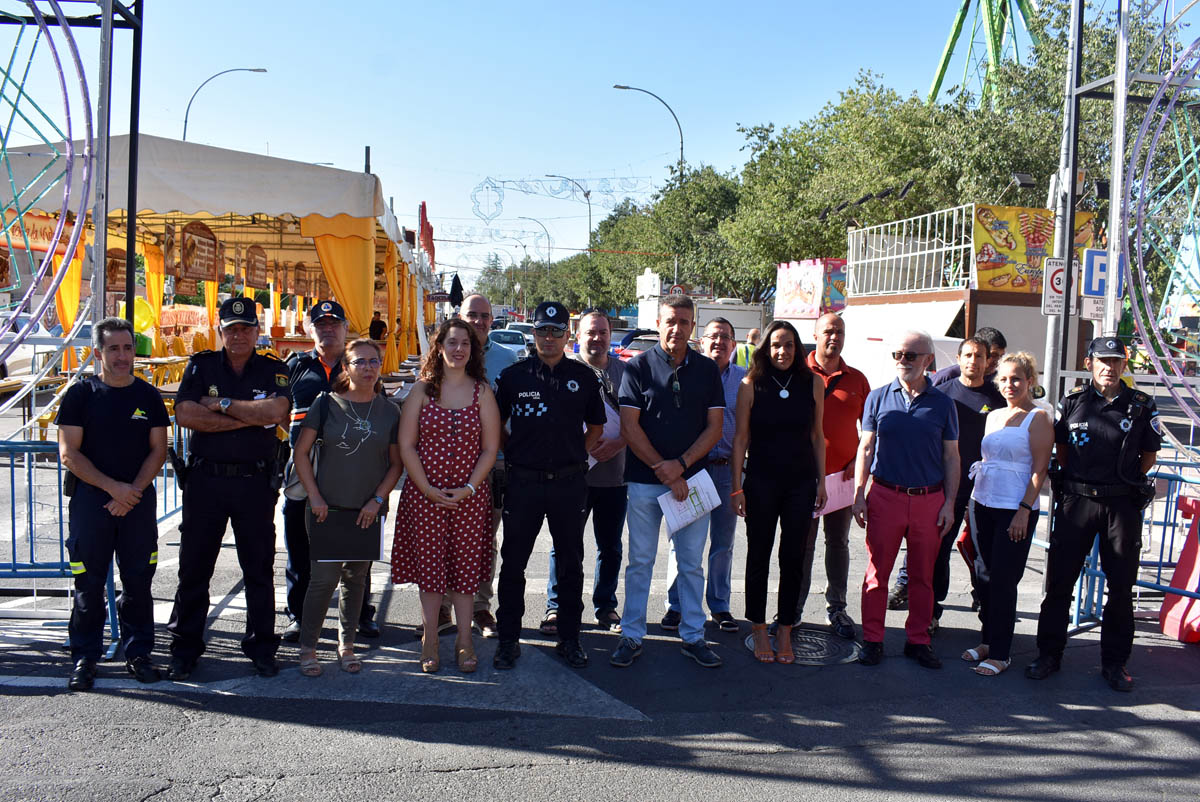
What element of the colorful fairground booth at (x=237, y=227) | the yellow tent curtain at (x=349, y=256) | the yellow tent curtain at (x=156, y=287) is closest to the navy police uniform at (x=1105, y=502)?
the colorful fairground booth at (x=237, y=227)

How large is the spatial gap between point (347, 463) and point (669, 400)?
1723mm

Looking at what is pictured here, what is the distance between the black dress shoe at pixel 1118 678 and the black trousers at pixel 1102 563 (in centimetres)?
3

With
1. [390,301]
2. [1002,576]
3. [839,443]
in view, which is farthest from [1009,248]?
[1002,576]

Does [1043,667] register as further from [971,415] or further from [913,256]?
[913,256]

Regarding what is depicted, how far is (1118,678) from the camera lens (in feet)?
16.1

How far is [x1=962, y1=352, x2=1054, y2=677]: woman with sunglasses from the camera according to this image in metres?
→ 5.08

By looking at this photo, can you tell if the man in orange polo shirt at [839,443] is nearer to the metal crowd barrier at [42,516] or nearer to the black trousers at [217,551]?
the black trousers at [217,551]

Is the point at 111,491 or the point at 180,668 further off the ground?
the point at 111,491

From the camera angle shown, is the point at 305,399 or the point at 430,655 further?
the point at 305,399

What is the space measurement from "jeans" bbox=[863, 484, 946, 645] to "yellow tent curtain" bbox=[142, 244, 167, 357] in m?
15.0

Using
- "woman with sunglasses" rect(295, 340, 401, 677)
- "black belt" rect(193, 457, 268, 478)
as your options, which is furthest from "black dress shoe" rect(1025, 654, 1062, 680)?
"black belt" rect(193, 457, 268, 478)

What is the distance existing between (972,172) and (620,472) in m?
18.6

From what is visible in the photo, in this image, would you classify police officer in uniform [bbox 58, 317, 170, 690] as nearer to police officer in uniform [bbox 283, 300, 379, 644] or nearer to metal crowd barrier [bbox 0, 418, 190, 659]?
metal crowd barrier [bbox 0, 418, 190, 659]

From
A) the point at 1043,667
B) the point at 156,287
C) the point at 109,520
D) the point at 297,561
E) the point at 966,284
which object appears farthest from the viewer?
the point at 156,287
